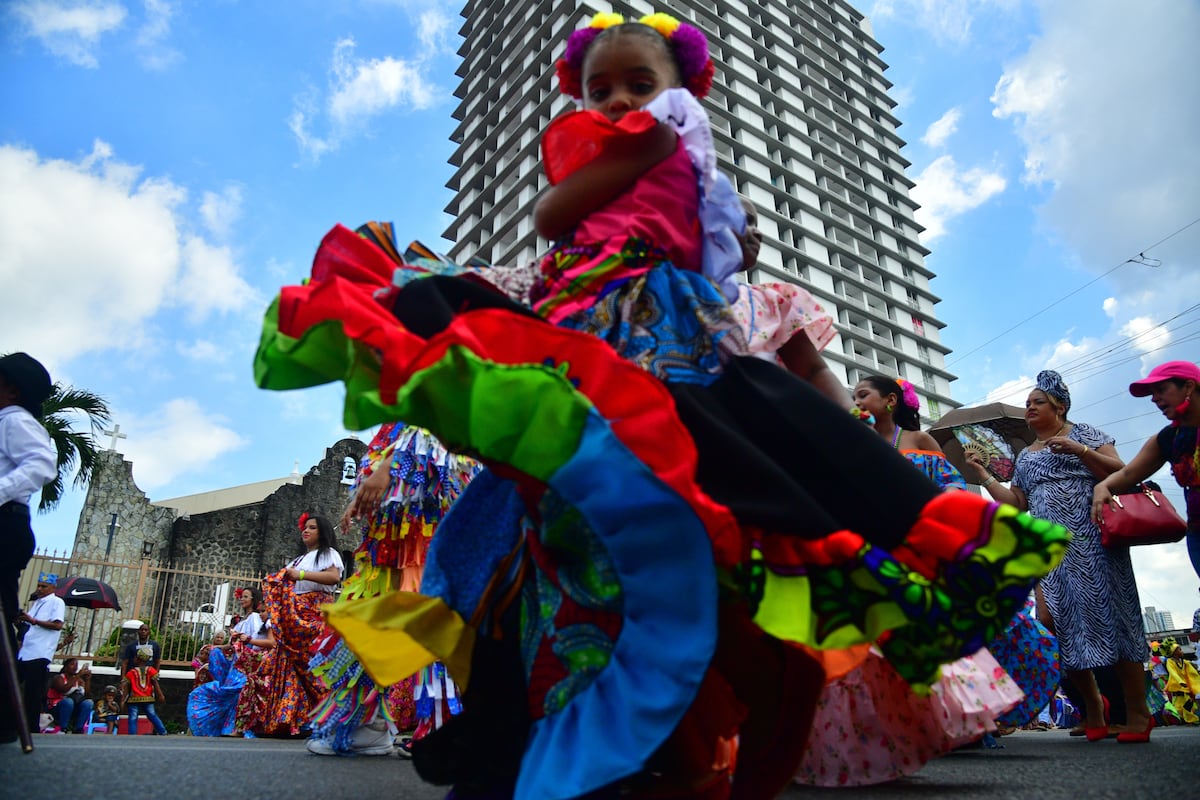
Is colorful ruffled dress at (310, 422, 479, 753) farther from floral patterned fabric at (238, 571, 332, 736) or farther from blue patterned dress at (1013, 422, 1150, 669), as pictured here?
blue patterned dress at (1013, 422, 1150, 669)

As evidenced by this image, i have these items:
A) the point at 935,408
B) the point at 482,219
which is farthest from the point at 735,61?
the point at 935,408

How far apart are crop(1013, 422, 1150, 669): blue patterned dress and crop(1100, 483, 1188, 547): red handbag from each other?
8.5 inches

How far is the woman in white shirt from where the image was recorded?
5.66 metres

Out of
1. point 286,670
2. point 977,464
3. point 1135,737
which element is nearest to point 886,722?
point 1135,737

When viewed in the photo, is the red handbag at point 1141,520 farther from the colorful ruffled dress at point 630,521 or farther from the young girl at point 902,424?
the colorful ruffled dress at point 630,521

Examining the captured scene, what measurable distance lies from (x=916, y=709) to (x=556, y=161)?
196 cm

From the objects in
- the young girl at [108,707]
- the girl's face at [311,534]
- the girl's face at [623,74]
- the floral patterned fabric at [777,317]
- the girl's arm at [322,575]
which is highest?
the girl's face at [623,74]

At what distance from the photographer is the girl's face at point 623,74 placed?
1891 millimetres

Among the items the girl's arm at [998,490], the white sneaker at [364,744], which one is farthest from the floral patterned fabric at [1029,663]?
the white sneaker at [364,744]

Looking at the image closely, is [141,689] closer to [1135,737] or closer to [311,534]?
[311,534]

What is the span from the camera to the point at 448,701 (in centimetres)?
421

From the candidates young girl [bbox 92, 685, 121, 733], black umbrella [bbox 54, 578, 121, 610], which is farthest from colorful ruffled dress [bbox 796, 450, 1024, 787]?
young girl [bbox 92, 685, 121, 733]

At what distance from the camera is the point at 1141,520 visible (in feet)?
12.5

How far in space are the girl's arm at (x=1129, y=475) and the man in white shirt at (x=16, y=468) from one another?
5.15 metres
